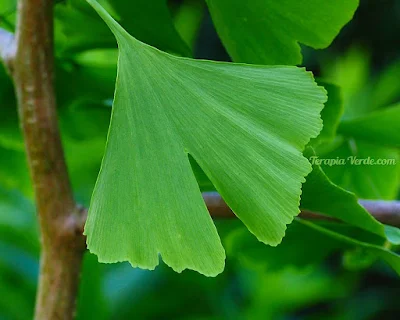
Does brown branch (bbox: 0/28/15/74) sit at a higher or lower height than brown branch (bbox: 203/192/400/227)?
higher

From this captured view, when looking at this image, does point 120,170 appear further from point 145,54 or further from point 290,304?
point 290,304

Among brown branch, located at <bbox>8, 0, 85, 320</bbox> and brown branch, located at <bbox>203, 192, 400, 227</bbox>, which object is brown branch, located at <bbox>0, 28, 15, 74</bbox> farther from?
brown branch, located at <bbox>203, 192, 400, 227</bbox>

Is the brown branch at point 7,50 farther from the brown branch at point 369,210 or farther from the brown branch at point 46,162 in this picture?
the brown branch at point 369,210

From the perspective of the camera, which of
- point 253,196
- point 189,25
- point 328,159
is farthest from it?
point 189,25

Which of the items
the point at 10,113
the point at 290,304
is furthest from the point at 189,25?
the point at 10,113

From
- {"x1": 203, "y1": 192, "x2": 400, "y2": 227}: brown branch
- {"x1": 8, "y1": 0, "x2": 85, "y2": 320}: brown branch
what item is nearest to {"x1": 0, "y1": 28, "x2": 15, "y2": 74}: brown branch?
{"x1": 8, "y1": 0, "x2": 85, "y2": 320}: brown branch

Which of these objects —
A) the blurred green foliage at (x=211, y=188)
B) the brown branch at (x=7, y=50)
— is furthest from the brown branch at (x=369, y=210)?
the brown branch at (x=7, y=50)

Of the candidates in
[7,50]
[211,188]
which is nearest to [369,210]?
[211,188]
